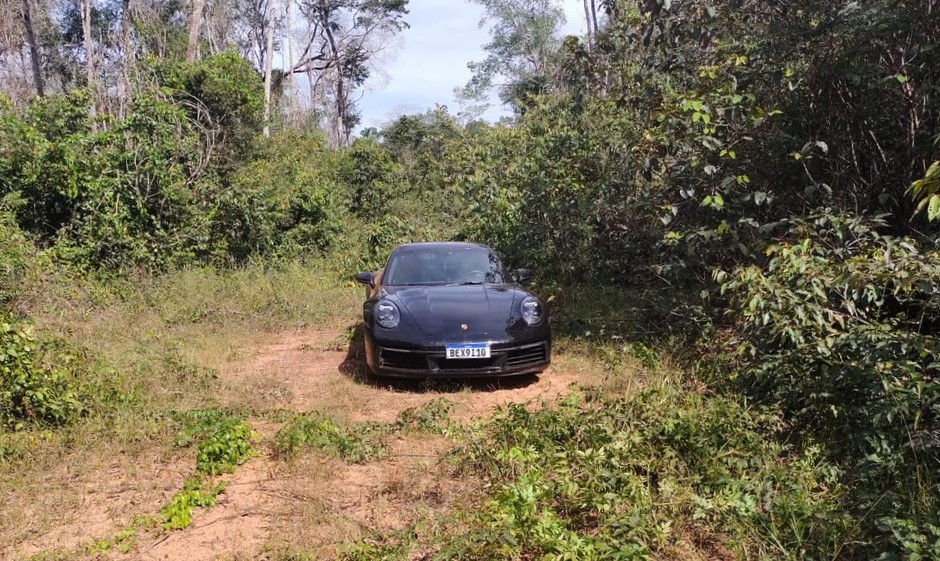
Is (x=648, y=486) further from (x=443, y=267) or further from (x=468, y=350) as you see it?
(x=443, y=267)


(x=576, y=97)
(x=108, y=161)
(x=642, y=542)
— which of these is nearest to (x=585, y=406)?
(x=642, y=542)

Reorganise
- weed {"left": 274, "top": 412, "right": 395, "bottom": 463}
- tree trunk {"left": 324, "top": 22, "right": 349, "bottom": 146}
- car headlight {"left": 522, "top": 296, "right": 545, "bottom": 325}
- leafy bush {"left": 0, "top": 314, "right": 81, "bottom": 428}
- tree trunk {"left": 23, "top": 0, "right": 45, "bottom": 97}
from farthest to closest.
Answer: tree trunk {"left": 324, "top": 22, "right": 349, "bottom": 146}, tree trunk {"left": 23, "top": 0, "right": 45, "bottom": 97}, car headlight {"left": 522, "top": 296, "right": 545, "bottom": 325}, leafy bush {"left": 0, "top": 314, "right": 81, "bottom": 428}, weed {"left": 274, "top": 412, "right": 395, "bottom": 463}

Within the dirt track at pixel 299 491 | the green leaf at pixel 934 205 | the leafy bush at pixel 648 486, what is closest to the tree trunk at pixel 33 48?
the dirt track at pixel 299 491

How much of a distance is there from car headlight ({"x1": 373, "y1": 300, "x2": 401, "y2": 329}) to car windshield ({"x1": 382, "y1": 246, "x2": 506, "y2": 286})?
2.33ft

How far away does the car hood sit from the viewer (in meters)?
5.18

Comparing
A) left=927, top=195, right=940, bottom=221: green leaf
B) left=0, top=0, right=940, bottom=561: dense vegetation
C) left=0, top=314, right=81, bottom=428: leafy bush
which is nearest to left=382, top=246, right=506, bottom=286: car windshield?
left=0, top=0, right=940, bottom=561: dense vegetation

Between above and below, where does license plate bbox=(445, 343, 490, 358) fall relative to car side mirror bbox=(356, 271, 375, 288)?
below

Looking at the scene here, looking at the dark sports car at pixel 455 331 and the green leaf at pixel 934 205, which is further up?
the green leaf at pixel 934 205

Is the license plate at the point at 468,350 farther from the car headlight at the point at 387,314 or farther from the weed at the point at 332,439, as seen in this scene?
the weed at the point at 332,439

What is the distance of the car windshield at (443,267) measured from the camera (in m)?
6.21

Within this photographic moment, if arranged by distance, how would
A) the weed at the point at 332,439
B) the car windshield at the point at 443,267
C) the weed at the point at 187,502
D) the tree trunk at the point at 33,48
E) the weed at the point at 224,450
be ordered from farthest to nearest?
the tree trunk at the point at 33,48
the car windshield at the point at 443,267
the weed at the point at 332,439
the weed at the point at 224,450
the weed at the point at 187,502

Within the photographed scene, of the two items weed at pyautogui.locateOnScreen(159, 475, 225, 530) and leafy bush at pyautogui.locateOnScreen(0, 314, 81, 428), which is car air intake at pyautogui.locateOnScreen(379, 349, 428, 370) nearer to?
weed at pyautogui.locateOnScreen(159, 475, 225, 530)

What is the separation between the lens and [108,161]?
9.25m

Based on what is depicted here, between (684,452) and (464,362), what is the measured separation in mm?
2044
